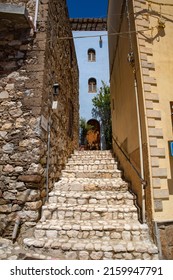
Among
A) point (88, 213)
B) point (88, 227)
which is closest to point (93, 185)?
point (88, 213)

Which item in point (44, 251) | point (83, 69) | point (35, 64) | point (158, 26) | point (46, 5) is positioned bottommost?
point (44, 251)

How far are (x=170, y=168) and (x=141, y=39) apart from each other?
2983 mm

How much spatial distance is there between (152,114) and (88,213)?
2.49 m

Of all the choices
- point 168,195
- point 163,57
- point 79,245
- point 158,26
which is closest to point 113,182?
point 168,195

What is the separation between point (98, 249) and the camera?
288 centimetres

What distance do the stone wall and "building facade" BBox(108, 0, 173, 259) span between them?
6.99ft

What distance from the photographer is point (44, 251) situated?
2.97m

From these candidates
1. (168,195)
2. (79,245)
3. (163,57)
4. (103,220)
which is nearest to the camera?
(79,245)

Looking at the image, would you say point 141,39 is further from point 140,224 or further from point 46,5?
point 140,224

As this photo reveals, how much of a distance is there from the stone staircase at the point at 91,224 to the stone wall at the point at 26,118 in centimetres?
37

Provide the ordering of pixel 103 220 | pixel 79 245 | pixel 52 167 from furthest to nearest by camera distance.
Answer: pixel 52 167 → pixel 103 220 → pixel 79 245

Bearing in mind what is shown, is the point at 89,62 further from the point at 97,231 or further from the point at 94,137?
the point at 97,231

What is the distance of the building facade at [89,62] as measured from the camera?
13.8 meters

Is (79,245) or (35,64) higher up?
(35,64)
